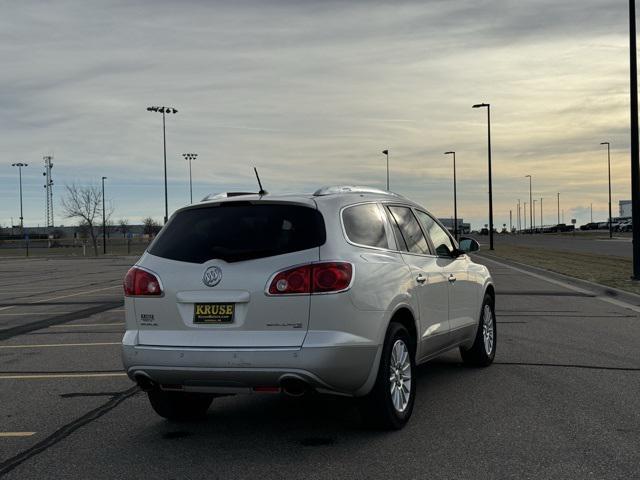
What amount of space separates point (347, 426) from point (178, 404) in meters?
1.39

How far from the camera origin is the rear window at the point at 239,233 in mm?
5344

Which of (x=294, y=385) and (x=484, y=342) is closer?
(x=294, y=385)

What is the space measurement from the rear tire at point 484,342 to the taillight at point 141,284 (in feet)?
12.5

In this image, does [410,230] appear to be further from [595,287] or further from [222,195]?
[595,287]

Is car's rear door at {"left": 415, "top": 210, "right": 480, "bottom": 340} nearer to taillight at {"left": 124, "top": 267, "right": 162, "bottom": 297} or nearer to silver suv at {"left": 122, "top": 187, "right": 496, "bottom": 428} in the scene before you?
silver suv at {"left": 122, "top": 187, "right": 496, "bottom": 428}

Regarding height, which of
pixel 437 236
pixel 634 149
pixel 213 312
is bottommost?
pixel 213 312

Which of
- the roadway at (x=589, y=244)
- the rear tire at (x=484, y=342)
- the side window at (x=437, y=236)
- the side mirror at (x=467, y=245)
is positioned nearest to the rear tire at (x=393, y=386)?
the side window at (x=437, y=236)

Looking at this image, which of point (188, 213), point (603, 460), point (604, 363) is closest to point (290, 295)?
point (188, 213)

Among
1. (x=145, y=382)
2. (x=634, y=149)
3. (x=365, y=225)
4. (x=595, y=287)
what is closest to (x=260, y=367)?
(x=145, y=382)

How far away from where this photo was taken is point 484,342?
8219mm

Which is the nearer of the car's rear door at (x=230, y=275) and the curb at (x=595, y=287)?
the car's rear door at (x=230, y=275)

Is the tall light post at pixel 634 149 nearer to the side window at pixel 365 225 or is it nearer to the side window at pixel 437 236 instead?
the side window at pixel 437 236

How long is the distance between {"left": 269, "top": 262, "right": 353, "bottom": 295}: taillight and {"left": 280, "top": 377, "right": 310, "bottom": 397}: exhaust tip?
0.59 meters

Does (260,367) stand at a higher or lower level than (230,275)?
lower
